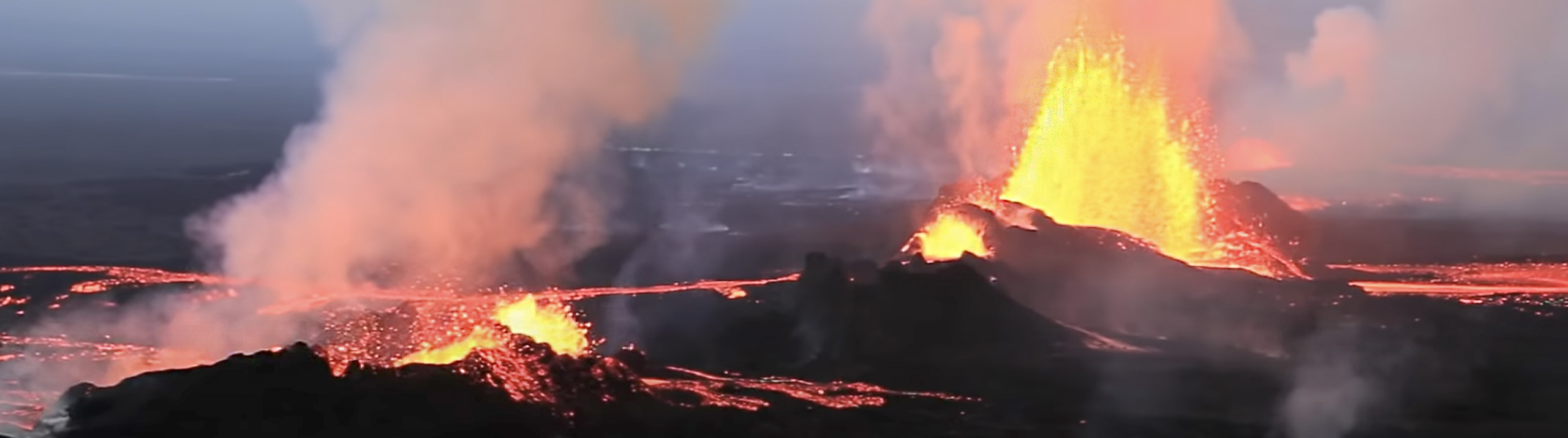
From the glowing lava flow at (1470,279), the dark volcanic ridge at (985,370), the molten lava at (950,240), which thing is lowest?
the dark volcanic ridge at (985,370)

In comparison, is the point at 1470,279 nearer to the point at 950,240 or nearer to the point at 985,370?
the point at 950,240

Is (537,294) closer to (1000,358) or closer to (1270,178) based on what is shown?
(1000,358)

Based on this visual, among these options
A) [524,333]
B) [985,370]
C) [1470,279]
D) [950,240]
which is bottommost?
[985,370]

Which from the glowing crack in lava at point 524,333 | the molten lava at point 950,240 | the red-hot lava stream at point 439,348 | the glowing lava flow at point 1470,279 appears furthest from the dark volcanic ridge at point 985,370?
the glowing lava flow at point 1470,279

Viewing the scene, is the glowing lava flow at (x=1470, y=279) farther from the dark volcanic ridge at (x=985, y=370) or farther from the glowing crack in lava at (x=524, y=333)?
the glowing crack in lava at (x=524, y=333)

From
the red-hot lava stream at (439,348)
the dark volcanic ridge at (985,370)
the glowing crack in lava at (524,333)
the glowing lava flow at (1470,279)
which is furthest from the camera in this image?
the glowing lava flow at (1470,279)

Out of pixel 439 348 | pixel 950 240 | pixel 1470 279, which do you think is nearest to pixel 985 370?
pixel 439 348

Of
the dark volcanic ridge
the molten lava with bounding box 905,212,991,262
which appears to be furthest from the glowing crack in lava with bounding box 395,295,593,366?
the molten lava with bounding box 905,212,991,262

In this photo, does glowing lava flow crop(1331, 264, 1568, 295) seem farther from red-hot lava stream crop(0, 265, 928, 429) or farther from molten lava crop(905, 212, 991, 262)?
red-hot lava stream crop(0, 265, 928, 429)
